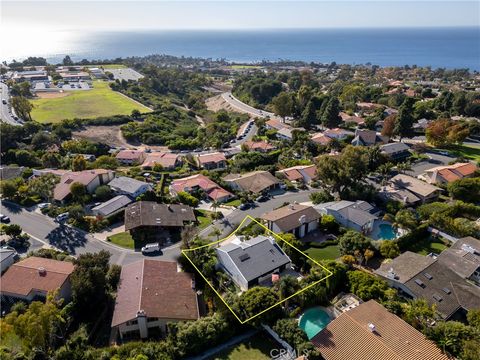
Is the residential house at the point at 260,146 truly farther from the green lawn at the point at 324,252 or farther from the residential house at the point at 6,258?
the residential house at the point at 6,258

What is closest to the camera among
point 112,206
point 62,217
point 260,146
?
point 62,217

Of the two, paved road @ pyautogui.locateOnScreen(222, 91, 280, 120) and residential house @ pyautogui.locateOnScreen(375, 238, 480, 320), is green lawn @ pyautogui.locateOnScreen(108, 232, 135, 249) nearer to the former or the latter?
residential house @ pyautogui.locateOnScreen(375, 238, 480, 320)

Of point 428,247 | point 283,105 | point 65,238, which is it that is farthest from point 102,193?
point 283,105

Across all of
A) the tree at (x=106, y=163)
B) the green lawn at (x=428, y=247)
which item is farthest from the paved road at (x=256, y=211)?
the tree at (x=106, y=163)

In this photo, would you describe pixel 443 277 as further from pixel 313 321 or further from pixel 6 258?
pixel 6 258

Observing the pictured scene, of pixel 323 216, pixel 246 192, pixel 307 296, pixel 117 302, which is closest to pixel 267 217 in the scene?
pixel 323 216

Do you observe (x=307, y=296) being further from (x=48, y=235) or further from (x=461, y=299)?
(x=48, y=235)
